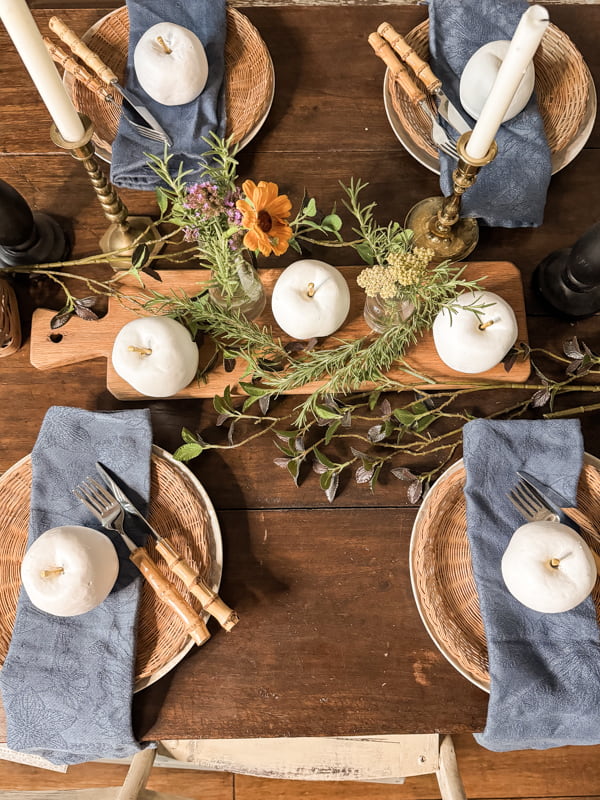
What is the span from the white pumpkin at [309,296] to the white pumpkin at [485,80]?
301 mm

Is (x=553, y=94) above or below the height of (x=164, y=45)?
below

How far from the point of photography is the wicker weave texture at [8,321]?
80cm

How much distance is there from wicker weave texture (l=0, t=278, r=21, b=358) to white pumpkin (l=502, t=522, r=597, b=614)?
2.23ft

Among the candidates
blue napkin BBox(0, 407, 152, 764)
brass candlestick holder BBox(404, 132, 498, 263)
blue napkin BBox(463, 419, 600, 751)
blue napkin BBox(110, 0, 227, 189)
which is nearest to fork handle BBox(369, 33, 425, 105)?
brass candlestick holder BBox(404, 132, 498, 263)

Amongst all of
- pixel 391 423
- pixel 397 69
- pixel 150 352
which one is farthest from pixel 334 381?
pixel 397 69

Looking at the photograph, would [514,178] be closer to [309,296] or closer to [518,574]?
[309,296]

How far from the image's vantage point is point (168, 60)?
0.81 metres

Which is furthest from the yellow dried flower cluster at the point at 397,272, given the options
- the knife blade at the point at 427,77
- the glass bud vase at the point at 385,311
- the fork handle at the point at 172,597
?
the fork handle at the point at 172,597

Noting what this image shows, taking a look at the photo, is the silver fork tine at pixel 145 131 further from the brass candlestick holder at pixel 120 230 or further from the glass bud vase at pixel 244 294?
the glass bud vase at pixel 244 294

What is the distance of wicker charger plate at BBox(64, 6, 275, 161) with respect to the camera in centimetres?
87

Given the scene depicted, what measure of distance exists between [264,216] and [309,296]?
0.16 meters

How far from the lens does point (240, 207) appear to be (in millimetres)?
563

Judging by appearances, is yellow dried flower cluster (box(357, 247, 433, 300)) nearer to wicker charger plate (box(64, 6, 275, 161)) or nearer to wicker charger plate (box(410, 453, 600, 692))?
wicker charger plate (box(410, 453, 600, 692))

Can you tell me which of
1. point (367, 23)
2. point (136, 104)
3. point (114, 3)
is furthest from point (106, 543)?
point (114, 3)
